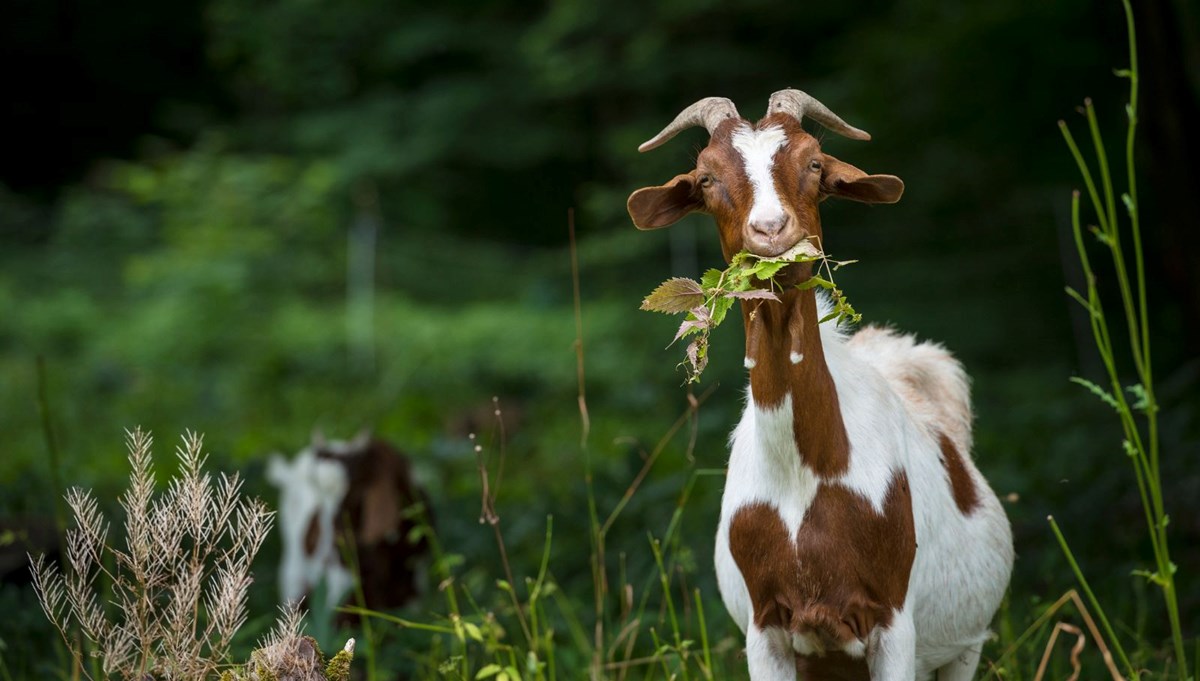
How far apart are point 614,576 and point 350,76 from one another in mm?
15013

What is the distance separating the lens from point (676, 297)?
3.18m

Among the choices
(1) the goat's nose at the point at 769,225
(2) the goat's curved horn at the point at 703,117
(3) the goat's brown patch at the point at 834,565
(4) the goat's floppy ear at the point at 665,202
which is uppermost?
(2) the goat's curved horn at the point at 703,117

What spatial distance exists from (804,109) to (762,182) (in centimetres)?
44

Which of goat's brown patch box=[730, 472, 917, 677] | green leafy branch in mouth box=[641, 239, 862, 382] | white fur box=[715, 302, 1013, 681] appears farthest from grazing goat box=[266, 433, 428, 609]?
green leafy branch in mouth box=[641, 239, 862, 382]

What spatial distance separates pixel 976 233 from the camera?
42.7 ft

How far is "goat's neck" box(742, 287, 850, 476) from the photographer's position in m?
3.34

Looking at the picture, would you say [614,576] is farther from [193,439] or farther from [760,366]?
[193,439]

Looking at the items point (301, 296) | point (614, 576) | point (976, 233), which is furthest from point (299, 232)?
point (614, 576)

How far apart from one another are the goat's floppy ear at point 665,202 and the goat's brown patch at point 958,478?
1.15 meters

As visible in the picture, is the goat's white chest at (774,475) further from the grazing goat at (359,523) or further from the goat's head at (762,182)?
the grazing goat at (359,523)

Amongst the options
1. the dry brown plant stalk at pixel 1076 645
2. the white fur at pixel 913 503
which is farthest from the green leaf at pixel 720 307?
the dry brown plant stalk at pixel 1076 645

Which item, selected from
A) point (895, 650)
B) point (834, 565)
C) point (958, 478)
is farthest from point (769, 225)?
point (958, 478)

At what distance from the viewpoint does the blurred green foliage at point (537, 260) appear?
8070mm

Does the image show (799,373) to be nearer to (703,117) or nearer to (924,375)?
(703,117)
